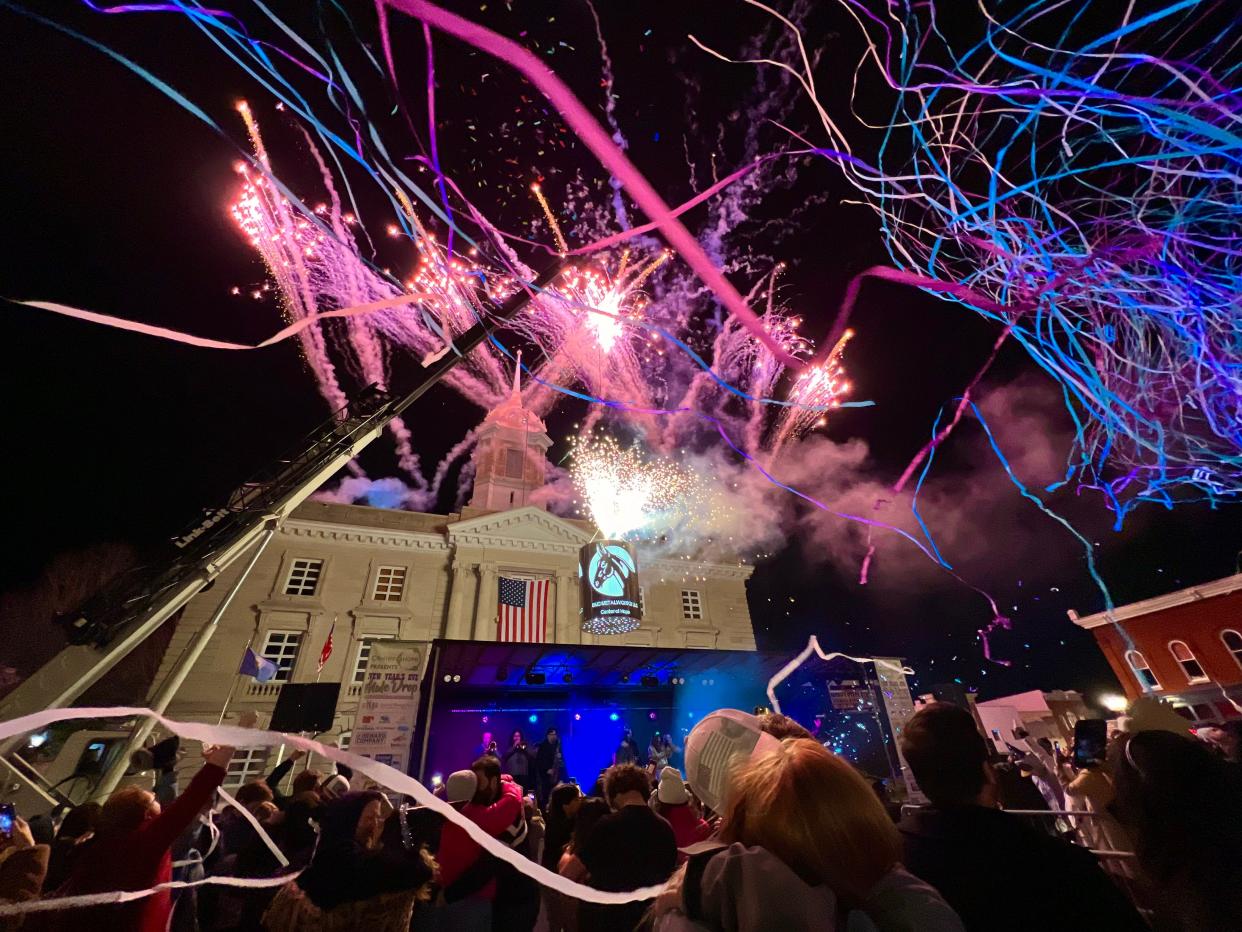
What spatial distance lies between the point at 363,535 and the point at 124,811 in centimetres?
2166

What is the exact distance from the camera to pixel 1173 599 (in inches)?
957

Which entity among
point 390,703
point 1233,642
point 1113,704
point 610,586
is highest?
point 610,586

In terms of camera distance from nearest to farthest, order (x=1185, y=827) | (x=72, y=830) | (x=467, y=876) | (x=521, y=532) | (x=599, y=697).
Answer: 1. (x=1185, y=827)
2. (x=467, y=876)
3. (x=72, y=830)
4. (x=599, y=697)
5. (x=521, y=532)

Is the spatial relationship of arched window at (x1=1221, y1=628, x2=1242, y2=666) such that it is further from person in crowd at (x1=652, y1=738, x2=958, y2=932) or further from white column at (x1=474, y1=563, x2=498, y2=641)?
person in crowd at (x1=652, y1=738, x2=958, y2=932)

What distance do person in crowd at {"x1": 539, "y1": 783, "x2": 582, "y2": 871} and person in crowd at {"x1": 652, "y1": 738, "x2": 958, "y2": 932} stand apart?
3404 mm

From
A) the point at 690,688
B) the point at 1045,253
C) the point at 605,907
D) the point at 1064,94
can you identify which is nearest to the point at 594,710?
the point at 690,688

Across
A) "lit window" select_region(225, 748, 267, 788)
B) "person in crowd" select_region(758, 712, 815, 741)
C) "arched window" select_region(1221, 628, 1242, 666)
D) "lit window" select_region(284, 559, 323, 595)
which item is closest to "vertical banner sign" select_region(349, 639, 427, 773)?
"lit window" select_region(225, 748, 267, 788)

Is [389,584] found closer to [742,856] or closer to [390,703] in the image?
[390,703]

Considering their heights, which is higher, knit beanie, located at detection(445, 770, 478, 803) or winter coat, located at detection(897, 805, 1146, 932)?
knit beanie, located at detection(445, 770, 478, 803)

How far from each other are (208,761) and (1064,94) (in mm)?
7698

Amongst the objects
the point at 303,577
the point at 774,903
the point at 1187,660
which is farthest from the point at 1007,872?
the point at 1187,660

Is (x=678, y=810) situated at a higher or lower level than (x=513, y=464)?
lower

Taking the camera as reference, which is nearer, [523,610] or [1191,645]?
[523,610]

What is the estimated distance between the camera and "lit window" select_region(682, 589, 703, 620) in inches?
1025
